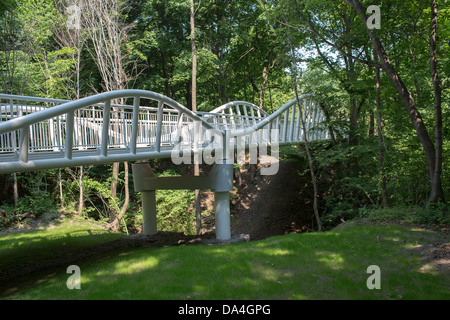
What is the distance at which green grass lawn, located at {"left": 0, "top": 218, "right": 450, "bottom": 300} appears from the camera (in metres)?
5.84

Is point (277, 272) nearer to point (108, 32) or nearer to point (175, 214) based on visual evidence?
point (175, 214)

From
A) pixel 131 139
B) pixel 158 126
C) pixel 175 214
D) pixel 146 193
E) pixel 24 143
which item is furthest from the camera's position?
pixel 175 214

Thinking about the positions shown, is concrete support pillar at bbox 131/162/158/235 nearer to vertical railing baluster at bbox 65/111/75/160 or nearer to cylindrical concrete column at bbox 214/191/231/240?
cylindrical concrete column at bbox 214/191/231/240

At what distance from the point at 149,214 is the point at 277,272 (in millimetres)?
8898

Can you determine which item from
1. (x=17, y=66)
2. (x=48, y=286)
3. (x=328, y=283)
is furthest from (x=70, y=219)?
(x=328, y=283)

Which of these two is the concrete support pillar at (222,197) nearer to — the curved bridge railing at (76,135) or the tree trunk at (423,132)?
the curved bridge railing at (76,135)

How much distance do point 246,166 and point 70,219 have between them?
13.2 meters

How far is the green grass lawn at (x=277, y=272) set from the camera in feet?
19.2

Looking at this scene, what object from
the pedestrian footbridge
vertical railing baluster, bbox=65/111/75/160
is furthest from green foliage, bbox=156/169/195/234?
vertical railing baluster, bbox=65/111/75/160

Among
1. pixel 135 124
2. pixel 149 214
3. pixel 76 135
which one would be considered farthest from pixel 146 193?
pixel 135 124

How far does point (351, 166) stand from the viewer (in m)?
17.2

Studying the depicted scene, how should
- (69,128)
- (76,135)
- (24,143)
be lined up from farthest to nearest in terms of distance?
1. (76,135)
2. (69,128)
3. (24,143)

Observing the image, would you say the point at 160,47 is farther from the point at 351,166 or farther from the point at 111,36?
the point at 351,166

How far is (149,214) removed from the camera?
14.7m
